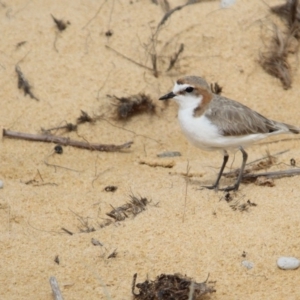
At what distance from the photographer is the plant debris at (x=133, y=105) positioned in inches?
328

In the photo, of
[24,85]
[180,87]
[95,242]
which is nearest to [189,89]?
[180,87]

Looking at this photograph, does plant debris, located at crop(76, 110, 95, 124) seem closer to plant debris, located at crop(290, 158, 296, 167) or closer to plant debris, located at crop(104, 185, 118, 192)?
plant debris, located at crop(104, 185, 118, 192)

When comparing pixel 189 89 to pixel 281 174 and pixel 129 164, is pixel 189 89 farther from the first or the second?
pixel 129 164

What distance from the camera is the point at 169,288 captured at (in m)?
4.97

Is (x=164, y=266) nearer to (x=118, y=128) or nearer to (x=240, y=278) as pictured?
(x=240, y=278)

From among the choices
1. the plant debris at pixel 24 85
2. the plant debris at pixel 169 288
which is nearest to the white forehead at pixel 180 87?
the plant debris at pixel 169 288

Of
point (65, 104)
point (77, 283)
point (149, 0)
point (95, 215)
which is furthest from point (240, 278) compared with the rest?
point (149, 0)

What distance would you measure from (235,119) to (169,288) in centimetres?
206

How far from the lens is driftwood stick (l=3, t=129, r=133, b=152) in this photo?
26.3 ft

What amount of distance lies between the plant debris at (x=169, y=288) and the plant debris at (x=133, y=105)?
3.48 meters

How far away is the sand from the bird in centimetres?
38

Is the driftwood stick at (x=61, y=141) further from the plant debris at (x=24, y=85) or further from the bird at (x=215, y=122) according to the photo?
the bird at (x=215, y=122)

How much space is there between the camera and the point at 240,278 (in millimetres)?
5355

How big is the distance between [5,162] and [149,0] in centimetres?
293
